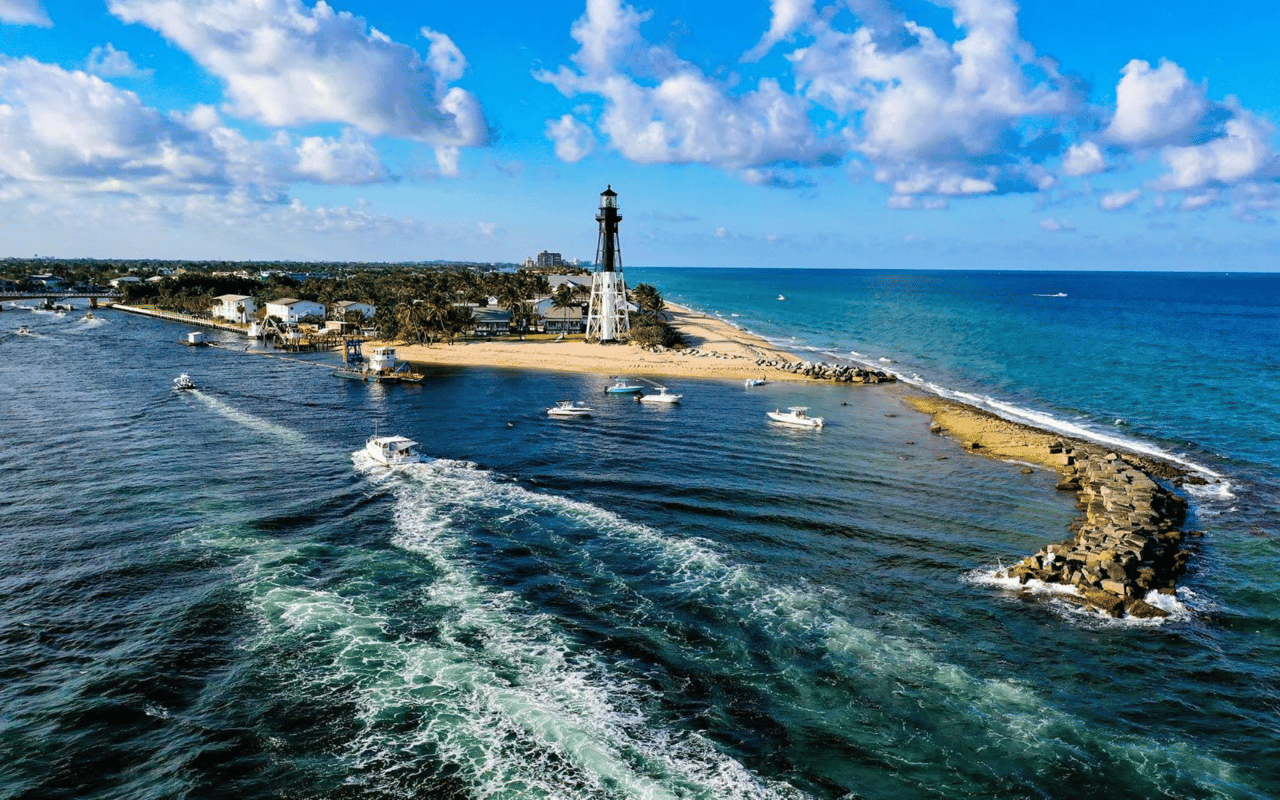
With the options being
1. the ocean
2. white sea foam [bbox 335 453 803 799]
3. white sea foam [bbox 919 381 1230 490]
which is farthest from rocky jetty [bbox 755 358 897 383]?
white sea foam [bbox 335 453 803 799]

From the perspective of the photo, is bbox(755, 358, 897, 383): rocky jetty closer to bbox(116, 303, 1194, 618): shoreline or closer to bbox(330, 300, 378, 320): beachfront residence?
bbox(116, 303, 1194, 618): shoreline

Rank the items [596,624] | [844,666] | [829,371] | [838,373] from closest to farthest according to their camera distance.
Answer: [844,666], [596,624], [838,373], [829,371]

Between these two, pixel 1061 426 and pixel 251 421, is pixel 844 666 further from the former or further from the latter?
pixel 251 421

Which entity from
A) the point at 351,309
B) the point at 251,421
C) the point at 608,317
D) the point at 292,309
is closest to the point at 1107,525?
the point at 251,421

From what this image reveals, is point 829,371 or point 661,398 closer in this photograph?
point 661,398

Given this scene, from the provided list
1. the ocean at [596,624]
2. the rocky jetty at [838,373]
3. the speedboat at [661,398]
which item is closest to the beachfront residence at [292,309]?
the ocean at [596,624]

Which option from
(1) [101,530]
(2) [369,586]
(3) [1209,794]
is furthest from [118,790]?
(3) [1209,794]

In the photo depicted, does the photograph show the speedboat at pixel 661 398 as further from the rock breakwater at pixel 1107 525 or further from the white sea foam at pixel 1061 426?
the white sea foam at pixel 1061 426
